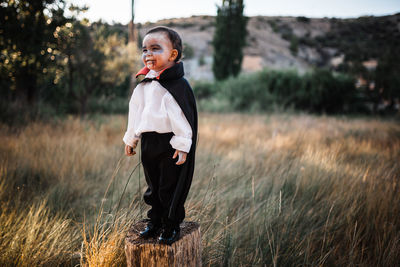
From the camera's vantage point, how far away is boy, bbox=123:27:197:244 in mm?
1314

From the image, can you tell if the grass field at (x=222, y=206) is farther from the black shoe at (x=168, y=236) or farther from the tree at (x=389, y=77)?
the tree at (x=389, y=77)

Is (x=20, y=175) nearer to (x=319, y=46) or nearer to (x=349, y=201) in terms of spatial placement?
(x=349, y=201)

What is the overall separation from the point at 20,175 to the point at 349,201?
3.72m

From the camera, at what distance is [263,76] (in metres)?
15.5

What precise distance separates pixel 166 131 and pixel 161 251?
615 millimetres

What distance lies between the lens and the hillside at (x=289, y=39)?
35.5 m

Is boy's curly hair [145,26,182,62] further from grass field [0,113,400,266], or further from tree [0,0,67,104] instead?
tree [0,0,67,104]

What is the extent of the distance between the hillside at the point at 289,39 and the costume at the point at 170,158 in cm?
3220

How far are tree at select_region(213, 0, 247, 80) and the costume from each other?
21.6m

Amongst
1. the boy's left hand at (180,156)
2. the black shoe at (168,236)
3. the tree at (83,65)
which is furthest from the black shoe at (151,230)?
the tree at (83,65)

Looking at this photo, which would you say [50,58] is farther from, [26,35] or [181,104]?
[181,104]

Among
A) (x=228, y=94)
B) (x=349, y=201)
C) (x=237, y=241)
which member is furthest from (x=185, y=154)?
(x=228, y=94)

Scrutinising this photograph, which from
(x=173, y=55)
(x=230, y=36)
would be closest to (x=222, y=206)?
(x=173, y=55)

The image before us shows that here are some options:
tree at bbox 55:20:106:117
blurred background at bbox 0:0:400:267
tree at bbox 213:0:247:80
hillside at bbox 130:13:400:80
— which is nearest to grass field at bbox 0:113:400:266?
blurred background at bbox 0:0:400:267
